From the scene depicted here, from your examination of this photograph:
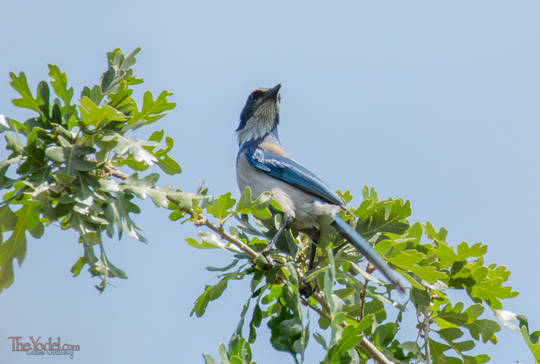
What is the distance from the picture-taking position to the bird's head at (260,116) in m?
7.04

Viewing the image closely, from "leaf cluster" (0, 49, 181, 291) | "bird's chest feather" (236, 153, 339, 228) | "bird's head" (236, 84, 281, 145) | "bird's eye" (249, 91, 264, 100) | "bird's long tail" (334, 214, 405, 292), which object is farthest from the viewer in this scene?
"bird's eye" (249, 91, 264, 100)

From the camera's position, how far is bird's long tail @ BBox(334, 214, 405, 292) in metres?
4.36

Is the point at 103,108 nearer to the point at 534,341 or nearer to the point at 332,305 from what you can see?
the point at 332,305

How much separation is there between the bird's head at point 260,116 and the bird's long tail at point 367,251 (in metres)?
2.45

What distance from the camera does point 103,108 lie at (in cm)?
352

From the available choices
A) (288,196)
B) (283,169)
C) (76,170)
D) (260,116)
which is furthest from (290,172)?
(76,170)

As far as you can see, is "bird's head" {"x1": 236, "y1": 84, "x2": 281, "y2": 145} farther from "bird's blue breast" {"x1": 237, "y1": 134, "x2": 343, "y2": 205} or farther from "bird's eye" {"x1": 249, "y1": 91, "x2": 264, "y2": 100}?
"bird's blue breast" {"x1": 237, "y1": 134, "x2": 343, "y2": 205}

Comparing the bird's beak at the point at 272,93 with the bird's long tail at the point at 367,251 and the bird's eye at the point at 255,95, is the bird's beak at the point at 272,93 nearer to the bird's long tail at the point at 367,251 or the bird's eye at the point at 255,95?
the bird's eye at the point at 255,95

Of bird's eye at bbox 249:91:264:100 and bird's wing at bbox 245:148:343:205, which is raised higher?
bird's eye at bbox 249:91:264:100

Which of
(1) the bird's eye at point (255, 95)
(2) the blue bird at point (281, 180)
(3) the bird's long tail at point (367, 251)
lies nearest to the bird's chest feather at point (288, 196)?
(2) the blue bird at point (281, 180)

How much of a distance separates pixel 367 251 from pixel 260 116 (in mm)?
2960

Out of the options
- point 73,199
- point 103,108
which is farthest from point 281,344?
point 103,108

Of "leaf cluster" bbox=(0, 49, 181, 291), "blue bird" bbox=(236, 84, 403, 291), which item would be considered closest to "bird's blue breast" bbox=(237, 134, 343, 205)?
"blue bird" bbox=(236, 84, 403, 291)

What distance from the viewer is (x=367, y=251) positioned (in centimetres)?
446
